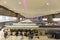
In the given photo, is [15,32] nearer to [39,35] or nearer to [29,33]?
[29,33]

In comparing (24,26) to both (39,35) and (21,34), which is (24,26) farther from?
(39,35)

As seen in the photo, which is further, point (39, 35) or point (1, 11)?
point (1, 11)

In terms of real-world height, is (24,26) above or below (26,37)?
above

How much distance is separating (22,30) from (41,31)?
534 mm

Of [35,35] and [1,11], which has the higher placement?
[1,11]

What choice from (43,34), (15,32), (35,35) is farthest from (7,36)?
(43,34)

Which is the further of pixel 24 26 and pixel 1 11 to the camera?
pixel 1 11

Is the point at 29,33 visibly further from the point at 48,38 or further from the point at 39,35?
the point at 48,38

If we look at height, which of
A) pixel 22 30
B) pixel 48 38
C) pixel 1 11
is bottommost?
pixel 48 38

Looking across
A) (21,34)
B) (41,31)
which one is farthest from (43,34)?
(21,34)

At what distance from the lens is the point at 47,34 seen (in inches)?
141

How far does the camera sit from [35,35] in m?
3.52

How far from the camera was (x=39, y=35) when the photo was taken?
11.5ft

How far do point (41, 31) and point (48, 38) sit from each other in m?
0.28
